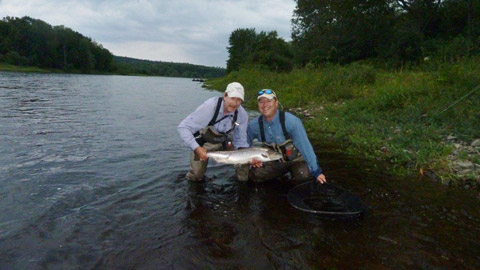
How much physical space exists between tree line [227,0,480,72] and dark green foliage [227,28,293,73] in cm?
576

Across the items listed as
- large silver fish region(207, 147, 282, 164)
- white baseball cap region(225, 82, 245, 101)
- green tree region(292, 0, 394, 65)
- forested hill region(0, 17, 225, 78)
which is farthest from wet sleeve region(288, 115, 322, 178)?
forested hill region(0, 17, 225, 78)

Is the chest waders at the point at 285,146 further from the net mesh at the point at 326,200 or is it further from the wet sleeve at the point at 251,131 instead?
the net mesh at the point at 326,200

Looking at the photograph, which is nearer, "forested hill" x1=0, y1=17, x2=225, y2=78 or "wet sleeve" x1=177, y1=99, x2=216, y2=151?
"wet sleeve" x1=177, y1=99, x2=216, y2=151

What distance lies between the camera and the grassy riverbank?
7516mm

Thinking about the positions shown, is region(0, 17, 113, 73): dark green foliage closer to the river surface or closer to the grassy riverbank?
the grassy riverbank

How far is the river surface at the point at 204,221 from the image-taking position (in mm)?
4176

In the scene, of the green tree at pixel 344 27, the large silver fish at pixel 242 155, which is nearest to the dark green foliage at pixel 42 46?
the green tree at pixel 344 27

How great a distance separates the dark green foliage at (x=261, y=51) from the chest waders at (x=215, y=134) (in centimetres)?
2882

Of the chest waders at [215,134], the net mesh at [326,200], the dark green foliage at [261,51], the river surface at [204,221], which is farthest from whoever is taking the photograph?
the dark green foliage at [261,51]

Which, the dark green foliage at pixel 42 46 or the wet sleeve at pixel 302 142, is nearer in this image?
the wet sleeve at pixel 302 142

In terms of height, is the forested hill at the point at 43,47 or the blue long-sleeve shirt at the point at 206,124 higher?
the forested hill at the point at 43,47

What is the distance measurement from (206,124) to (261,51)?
52.6 meters

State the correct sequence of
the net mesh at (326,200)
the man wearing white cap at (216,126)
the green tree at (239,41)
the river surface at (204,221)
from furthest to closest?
the green tree at (239,41)
the man wearing white cap at (216,126)
the net mesh at (326,200)
the river surface at (204,221)

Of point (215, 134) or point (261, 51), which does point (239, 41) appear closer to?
point (261, 51)
